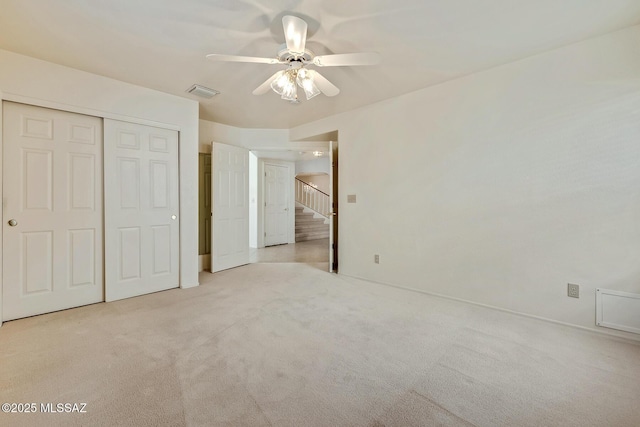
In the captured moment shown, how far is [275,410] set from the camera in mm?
1455

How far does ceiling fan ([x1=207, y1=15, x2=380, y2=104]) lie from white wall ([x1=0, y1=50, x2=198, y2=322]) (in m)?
1.56

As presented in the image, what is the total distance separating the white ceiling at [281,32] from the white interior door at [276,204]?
4126 millimetres

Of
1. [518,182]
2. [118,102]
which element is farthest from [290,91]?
[518,182]

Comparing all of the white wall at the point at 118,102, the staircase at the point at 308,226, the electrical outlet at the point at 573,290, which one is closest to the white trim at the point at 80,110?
the white wall at the point at 118,102

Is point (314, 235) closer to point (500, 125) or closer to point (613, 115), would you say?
point (500, 125)

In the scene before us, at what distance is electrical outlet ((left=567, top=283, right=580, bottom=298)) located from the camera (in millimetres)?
2408

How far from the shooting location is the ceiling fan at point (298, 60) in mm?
1880

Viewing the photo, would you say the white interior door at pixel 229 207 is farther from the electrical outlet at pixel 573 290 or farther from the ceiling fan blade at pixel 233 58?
the electrical outlet at pixel 573 290

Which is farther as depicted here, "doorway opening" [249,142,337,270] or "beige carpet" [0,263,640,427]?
"doorway opening" [249,142,337,270]

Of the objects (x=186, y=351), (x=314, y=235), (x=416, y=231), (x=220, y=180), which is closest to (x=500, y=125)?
(x=416, y=231)

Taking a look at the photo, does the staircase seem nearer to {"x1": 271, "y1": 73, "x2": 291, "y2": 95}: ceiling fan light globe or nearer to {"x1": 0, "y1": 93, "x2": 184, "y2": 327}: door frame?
{"x1": 0, "y1": 93, "x2": 184, "y2": 327}: door frame

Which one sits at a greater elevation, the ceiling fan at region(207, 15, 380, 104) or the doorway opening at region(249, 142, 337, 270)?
the ceiling fan at region(207, 15, 380, 104)

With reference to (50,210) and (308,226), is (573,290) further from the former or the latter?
(308,226)

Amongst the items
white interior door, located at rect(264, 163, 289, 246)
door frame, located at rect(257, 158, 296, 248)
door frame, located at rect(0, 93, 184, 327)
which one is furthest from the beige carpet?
white interior door, located at rect(264, 163, 289, 246)
